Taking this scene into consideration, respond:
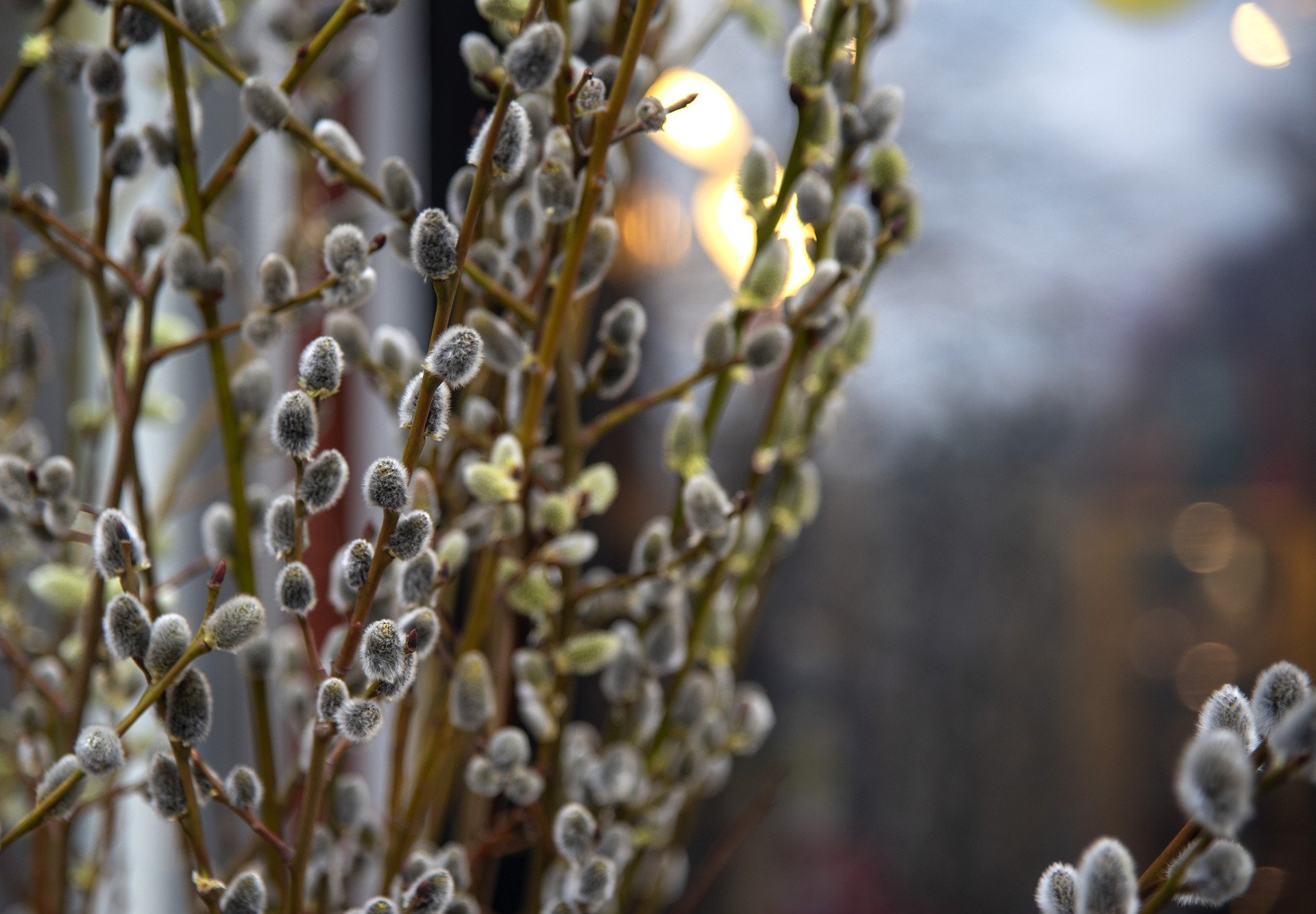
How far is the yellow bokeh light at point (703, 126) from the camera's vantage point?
0.79 metres

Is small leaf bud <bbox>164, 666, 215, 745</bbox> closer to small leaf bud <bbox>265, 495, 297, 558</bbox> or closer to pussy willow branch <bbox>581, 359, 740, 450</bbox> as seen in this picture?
small leaf bud <bbox>265, 495, 297, 558</bbox>

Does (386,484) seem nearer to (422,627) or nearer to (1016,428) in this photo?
(422,627)

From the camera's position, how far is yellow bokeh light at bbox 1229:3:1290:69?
28.3 inches

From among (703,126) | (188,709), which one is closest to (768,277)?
(188,709)

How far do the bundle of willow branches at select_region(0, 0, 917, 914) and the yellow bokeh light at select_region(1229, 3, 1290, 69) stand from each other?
0.50 m

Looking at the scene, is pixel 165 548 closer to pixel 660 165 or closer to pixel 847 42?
pixel 847 42

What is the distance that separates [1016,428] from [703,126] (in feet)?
1.15

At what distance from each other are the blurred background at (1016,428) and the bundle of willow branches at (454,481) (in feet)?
0.99

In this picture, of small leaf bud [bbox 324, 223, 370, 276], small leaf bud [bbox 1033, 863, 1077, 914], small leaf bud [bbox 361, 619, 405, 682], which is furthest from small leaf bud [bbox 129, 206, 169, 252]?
small leaf bud [bbox 1033, 863, 1077, 914]

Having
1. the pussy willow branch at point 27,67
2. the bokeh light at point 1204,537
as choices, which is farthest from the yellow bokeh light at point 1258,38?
the pussy willow branch at point 27,67

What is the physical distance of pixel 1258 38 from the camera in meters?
0.73

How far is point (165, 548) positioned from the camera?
512mm

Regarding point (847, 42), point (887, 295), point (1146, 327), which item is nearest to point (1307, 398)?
point (1146, 327)

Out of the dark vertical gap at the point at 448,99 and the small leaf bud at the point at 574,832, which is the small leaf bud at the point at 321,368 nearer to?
the small leaf bud at the point at 574,832
